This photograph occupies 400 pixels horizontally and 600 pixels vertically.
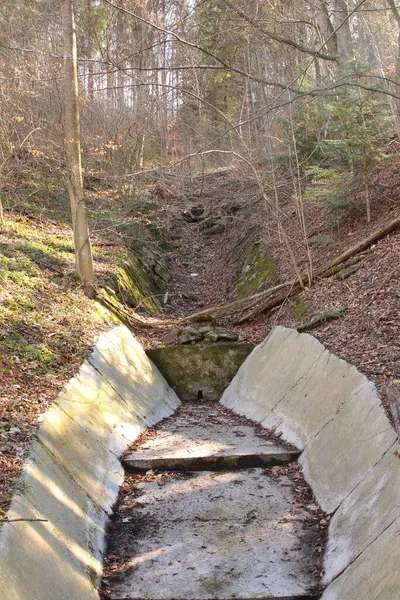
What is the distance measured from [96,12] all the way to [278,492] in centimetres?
1848

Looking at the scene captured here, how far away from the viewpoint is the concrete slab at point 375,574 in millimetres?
3602

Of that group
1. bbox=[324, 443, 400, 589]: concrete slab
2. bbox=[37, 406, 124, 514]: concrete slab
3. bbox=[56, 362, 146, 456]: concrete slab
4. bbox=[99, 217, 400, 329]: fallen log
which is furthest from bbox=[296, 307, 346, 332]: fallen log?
bbox=[324, 443, 400, 589]: concrete slab

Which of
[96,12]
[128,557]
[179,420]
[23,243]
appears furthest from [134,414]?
[96,12]

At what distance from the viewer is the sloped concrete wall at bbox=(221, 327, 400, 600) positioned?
4.08 m

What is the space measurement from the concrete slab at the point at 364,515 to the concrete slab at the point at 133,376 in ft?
14.5

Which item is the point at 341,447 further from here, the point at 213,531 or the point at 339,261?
the point at 339,261

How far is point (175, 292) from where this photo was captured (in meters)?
17.2

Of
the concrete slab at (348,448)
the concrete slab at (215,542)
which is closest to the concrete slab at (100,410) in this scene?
the concrete slab at (215,542)

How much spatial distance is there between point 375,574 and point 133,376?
6439 millimetres

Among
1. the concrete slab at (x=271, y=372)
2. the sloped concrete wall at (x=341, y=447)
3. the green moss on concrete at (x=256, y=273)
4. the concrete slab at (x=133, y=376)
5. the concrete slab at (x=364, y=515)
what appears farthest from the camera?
the green moss on concrete at (x=256, y=273)

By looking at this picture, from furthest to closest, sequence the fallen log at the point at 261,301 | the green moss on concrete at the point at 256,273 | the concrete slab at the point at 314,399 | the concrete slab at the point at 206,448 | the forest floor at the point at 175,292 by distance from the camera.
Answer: the green moss on concrete at the point at 256,273 < the fallen log at the point at 261,301 < the concrete slab at the point at 206,448 < the concrete slab at the point at 314,399 < the forest floor at the point at 175,292

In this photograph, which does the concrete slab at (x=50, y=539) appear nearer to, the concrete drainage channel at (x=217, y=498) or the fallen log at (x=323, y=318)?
the concrete drainage channel at (x=217, y=498)

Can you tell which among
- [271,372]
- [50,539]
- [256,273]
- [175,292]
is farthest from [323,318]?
[175,292]

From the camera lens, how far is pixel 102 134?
53.4 feet
